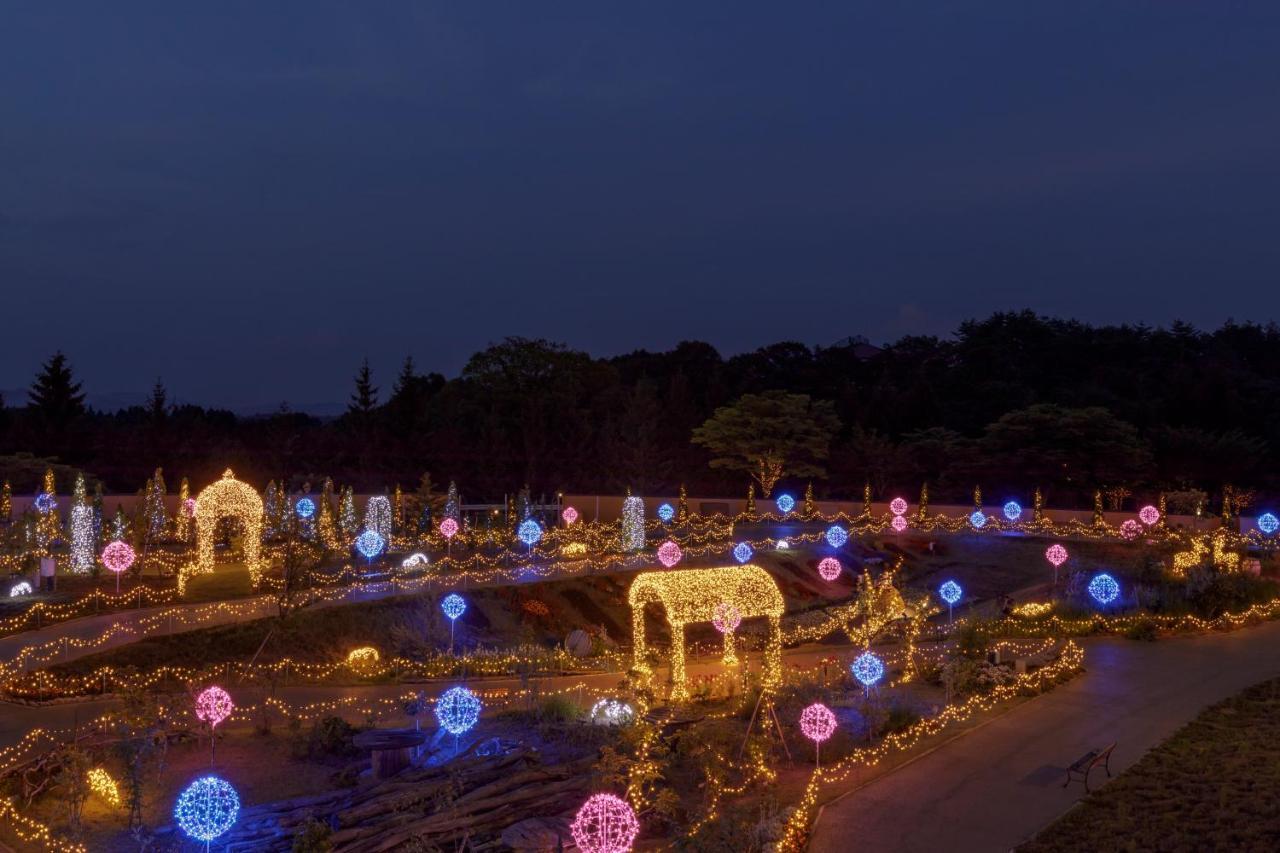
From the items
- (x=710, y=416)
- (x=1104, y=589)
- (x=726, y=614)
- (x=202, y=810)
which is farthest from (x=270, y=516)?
(x=710, y=416)

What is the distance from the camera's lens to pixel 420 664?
17.2 meters

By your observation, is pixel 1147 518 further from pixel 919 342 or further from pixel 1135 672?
pixel 919 342

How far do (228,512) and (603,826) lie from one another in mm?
15831

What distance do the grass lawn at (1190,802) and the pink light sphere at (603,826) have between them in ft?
12.2

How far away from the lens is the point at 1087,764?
11469 mm

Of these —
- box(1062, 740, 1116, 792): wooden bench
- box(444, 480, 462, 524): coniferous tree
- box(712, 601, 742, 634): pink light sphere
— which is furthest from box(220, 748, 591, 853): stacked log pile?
box(444, 480, 462, 524): coniferous tree

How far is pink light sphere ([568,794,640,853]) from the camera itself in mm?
8719

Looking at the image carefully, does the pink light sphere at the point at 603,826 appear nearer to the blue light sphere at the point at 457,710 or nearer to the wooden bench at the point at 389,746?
the wooden bench at the point at 389,746

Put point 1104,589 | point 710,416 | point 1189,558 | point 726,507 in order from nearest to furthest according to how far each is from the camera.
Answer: point 1104,589 < point 1189,558 < point 726,507 < point 710,416

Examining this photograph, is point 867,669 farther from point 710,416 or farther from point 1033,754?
point 710,416

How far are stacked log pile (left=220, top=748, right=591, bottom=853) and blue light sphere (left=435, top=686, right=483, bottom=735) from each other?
0.80 m

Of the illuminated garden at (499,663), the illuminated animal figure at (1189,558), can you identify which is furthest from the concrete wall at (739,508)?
the illuminated animal figure at (1189,558)

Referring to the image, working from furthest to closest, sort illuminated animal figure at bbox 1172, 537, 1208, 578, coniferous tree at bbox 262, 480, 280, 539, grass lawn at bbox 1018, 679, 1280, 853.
A: coniferous tree at bbox 262, 480, 280, 539
illuminated animal figure at bbox 1172, 537, 1208, 578
grass lawn at bbox 1018, 679, 1280, 853

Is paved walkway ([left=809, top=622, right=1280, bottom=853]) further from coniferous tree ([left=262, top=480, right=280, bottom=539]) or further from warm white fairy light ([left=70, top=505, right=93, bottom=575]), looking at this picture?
coniferous tree ([left=262, top=480, right=280, bottom=539])
